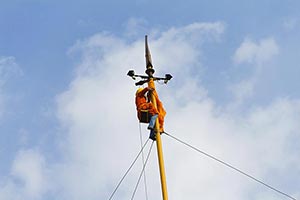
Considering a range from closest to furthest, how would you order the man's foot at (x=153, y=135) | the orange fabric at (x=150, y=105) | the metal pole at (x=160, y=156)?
the metal pole at (x=160, y=156) < the man's foot at (x=153, y=135) < the orange fabric at (x=150, y=105)

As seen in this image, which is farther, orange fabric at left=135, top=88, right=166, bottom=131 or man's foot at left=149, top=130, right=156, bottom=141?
orange fabric at left=135, top=88, right=166, bottom=131

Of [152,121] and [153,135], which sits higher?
[152,121]

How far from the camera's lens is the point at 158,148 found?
64.8 ft

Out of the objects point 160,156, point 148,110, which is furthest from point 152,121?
point 160,156

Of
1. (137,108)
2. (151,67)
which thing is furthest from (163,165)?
(151,67)

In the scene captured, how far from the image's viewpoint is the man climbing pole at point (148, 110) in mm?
20781

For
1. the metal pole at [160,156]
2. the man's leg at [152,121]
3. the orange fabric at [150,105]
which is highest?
the orange fabric at [150,105]

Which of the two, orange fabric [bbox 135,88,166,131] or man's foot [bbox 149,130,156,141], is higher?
orange fabric [bbox 135,88,166,131]

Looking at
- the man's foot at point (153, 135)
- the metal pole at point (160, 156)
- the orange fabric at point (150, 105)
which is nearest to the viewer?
the metal pole at point (160, 156)

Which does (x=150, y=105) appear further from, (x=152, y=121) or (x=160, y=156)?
(x=160, y=156)

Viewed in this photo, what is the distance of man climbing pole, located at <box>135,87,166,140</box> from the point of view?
68.2 feet

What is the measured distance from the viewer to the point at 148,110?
21.0m

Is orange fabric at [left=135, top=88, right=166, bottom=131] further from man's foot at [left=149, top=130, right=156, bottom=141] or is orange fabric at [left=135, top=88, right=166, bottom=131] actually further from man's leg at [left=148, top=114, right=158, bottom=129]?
man's foot at [left=149, top=130, right=156, bottom=141]

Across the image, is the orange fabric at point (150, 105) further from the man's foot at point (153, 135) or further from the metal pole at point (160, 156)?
the man's foot at point (153, 135)
